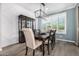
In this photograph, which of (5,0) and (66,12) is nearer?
(5,0)

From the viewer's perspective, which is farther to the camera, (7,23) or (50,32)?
(7,23)

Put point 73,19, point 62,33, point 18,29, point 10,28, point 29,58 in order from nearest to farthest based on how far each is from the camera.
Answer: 1. point 29,58
2. point 62,33
3. point 73,19
4. point 10,28
5. point 18,29

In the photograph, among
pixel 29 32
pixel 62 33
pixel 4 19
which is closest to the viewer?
pixel 29 32

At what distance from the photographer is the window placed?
201cm

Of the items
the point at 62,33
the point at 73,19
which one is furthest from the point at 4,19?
the point at 73,19

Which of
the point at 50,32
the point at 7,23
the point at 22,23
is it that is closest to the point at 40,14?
the point at 50,32

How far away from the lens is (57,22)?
6.61 feet

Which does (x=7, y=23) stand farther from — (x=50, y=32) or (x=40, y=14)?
(x=50, y=32)

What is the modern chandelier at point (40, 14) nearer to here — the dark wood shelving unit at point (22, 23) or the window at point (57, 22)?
the window at point (57, 22)

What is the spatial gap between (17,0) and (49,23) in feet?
3.12

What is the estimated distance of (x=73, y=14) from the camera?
2344mm

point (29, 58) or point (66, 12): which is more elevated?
point (66, 12)

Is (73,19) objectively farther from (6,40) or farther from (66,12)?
(6,40)

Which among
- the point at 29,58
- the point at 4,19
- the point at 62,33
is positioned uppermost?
the point at 4,19
